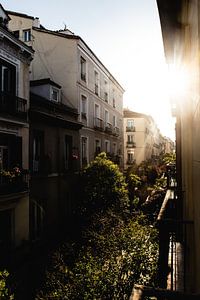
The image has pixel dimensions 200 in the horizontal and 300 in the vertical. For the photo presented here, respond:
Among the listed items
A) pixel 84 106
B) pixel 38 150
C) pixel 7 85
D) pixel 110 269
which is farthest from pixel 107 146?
pixel 110 269

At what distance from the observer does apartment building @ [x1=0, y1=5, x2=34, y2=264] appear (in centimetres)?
1187

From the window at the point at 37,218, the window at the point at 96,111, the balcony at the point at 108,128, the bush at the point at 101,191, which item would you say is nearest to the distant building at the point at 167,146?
the balcony at the point at 108,128

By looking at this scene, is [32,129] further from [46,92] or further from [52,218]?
[52,218]

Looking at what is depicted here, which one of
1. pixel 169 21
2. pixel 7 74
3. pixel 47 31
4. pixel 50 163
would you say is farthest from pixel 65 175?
pixel 169 21

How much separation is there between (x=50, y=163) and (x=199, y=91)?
559 inches

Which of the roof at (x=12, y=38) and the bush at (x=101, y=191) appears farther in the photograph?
the bush at (x=101, y=191)

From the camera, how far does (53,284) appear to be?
6820 mm

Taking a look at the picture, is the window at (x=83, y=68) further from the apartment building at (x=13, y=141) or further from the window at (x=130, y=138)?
the window at (x=130, y=138)

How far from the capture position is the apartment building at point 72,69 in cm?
1961

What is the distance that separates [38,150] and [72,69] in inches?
289

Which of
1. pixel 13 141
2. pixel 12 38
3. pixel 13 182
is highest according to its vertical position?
pixel 12 38

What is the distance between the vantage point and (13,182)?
12.3 metres

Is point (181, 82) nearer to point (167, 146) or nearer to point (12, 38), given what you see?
point (12, 38)

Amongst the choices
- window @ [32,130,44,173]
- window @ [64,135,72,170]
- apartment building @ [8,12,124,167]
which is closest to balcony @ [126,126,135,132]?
apartment building @ [8,12,124,167]
